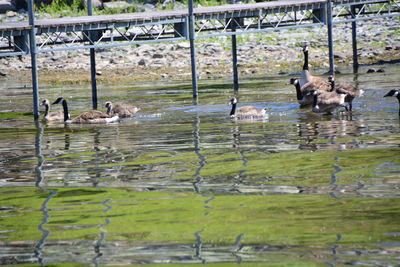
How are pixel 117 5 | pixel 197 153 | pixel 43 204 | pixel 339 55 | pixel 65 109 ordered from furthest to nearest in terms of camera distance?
1. pixel 117 5
2. pixel 339 55
3. pixel 65 109
4. pixel 197 153
5. pixel 43 204

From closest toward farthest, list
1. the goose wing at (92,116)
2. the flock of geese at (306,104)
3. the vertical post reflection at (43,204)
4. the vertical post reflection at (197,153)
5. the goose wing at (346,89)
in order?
the vertical post reflection at (43,204)
the vertical post reflection at (197,153)
the flock of geese at (306,104)
the goose wing at (92,116)
the goose wing at (346,89)

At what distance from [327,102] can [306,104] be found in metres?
2.64

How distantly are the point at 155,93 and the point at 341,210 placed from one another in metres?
25.8

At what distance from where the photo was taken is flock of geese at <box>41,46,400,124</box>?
2617 cm

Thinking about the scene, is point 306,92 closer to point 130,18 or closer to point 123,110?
point 123,110

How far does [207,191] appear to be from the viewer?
588 inches

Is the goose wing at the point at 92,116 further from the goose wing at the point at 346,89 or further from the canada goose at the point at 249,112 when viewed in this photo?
the goose wing at the point at 346,89

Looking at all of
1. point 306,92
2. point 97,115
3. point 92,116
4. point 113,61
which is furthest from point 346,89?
point 113,61

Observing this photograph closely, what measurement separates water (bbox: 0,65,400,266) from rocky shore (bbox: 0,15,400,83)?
2065 cm

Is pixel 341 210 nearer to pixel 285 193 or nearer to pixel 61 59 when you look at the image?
pixel 285 193

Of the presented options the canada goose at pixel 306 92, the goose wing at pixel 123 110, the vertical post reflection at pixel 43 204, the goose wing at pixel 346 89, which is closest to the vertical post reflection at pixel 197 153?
the goose wing at pixel 123 110

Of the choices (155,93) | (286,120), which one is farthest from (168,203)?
(155,93)

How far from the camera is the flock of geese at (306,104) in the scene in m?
26.2

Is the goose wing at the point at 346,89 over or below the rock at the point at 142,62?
below
